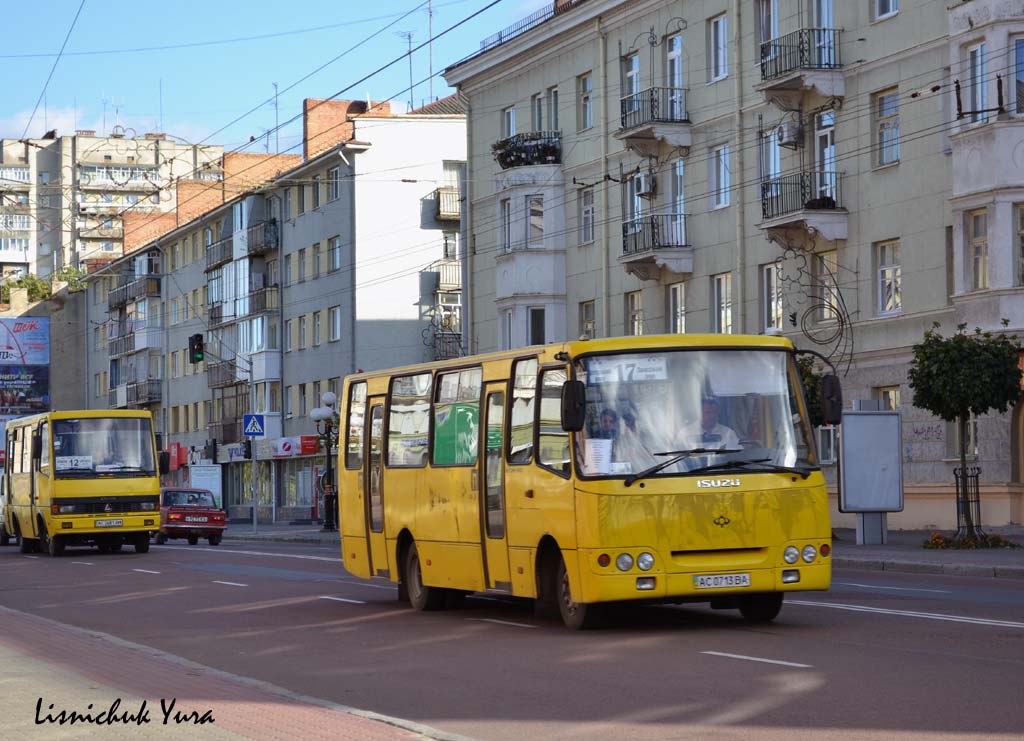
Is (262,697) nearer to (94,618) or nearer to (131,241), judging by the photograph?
(94,618)

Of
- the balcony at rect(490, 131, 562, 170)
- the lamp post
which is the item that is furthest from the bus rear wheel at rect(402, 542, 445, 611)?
the balcony at rect(490, 131, 562, 170)

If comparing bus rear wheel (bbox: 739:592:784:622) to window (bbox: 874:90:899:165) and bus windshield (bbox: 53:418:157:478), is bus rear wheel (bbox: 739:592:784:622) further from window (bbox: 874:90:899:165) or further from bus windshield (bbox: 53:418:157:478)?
bus windshield (bbox: 53:418:157:478)

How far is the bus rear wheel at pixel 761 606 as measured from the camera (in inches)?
650

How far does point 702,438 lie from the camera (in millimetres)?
15750

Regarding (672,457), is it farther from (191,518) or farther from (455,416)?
(191,518)

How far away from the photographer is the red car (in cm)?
5116

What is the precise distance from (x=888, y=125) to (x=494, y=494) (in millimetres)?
23880

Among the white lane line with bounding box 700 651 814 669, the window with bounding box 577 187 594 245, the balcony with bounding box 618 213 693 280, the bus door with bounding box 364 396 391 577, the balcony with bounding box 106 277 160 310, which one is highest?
the balcony with bounding box 106 277 160 310

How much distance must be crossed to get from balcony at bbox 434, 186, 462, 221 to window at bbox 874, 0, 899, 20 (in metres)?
36.8

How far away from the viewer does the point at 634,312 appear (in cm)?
4906

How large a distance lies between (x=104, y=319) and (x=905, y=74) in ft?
277

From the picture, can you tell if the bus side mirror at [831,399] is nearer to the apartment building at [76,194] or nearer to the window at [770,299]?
the window at [770,299]

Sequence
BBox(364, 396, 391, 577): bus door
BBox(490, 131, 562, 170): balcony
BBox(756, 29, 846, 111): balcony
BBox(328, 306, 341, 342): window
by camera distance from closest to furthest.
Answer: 1. BBox(364, 396, 391, 577): bus door
2. BBox(756, 29, 846, 111): balcony
3. BBox(490, 131, 562, 170): balcony
4. BBox(328, 306, 341, 342): window

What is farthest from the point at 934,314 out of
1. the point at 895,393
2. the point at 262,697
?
the point at 262,697
